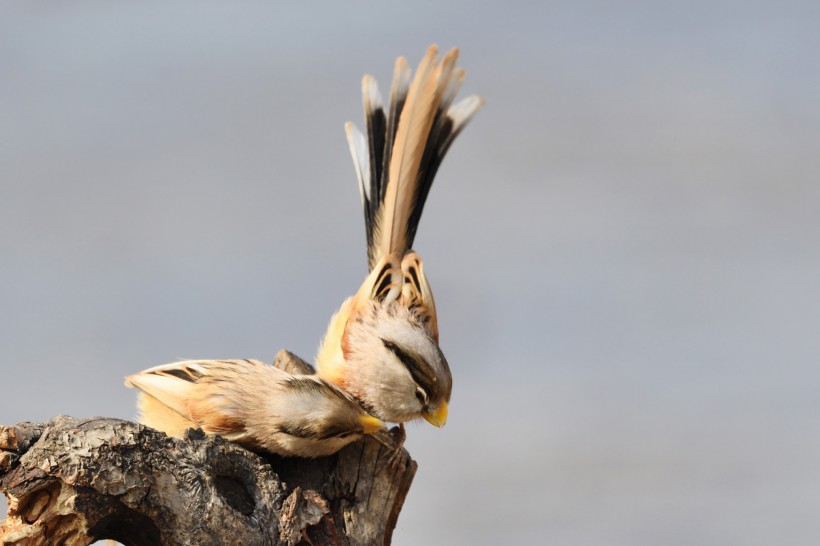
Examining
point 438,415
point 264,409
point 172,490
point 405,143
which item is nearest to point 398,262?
point 405,143

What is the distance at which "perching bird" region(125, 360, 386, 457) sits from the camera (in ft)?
9.61

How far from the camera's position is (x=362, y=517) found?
314cm

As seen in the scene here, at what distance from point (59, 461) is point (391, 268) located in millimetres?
1347

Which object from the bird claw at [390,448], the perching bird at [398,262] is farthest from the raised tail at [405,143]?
the bird claw at [390,448]

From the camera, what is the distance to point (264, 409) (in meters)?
2.94

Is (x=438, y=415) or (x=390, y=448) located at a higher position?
(x=438, y=415)

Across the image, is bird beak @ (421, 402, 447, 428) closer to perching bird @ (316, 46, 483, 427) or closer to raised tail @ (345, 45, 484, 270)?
perching bird @ (316, 46, 483, 427)

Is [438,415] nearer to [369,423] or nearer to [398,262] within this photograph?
[369,423]

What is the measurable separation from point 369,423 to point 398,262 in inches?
Answer: 28.5

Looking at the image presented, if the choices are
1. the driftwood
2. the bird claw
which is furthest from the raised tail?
the driftwood

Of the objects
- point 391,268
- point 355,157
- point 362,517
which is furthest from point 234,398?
point 355,157

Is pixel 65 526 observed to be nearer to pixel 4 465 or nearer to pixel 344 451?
pixel 4 465

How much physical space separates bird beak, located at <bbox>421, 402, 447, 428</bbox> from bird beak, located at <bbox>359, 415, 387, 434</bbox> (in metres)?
0.17

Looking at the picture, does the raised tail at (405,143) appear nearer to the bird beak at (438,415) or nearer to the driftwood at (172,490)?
the bird beak at (438,415)
